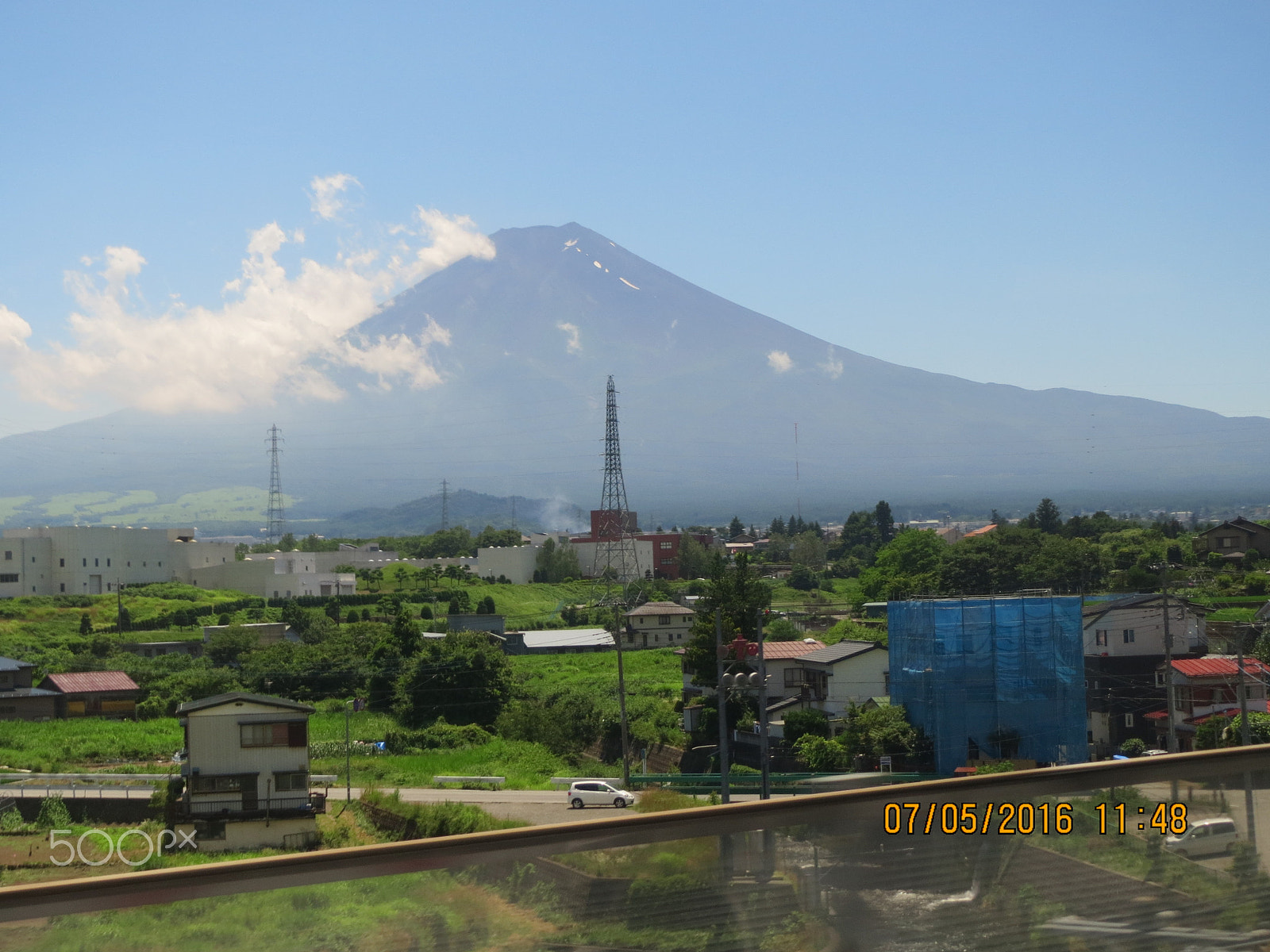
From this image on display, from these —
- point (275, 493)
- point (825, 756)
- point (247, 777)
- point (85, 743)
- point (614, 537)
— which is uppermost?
point (275, 493)

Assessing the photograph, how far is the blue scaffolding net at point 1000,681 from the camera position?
10445mm

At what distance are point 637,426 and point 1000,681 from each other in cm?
13684

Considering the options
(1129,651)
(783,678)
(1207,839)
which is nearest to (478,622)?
(783,678)

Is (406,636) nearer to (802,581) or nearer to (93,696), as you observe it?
(93,696)

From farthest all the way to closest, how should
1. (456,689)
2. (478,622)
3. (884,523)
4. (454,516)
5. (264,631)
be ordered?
(454,516) < (884,523) < (478,622) < (264,631) < (456,689)

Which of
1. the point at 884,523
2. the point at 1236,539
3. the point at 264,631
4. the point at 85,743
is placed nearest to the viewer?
the point at 85,743

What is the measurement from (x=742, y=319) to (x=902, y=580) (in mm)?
134912

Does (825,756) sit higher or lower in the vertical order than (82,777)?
lower

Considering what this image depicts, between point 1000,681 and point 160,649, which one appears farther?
point 160,649

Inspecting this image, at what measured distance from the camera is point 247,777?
8.97m

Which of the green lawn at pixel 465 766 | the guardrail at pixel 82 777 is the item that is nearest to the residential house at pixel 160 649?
the guardrail at pixel 82 777

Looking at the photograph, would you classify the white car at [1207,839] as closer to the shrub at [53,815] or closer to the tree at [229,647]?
the shrub at [53,815]

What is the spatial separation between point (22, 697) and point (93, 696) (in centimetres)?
77

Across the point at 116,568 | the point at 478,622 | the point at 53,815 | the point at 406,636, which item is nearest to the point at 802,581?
the point at 478,622
